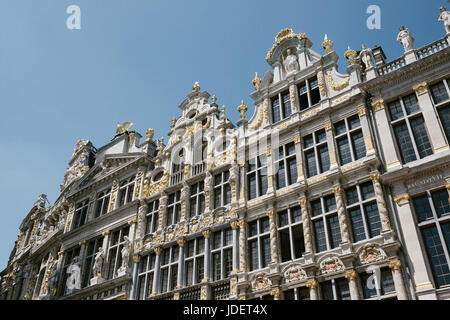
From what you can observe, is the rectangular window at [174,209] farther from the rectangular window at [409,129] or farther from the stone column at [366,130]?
the rectangular window at [409,129]

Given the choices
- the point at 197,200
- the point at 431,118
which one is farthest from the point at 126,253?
the point at 431,118

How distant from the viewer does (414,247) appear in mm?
15789

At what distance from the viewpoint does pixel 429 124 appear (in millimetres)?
17562

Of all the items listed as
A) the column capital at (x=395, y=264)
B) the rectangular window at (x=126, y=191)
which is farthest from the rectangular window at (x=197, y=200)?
the column capital at (x=395, y=264)

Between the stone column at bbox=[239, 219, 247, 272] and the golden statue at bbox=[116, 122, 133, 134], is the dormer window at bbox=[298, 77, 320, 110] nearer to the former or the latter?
the stone column at bbox=[239, 219, 247, 272]

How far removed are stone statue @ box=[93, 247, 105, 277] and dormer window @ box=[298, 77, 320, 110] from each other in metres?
14.0

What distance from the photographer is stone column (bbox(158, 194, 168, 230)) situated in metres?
24.5

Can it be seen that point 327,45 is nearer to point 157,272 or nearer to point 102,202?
A: point 157,272

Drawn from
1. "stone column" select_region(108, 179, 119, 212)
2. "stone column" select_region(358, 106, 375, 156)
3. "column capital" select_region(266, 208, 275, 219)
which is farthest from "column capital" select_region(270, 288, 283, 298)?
"stone column" select_region(108, 179, 119, 212)

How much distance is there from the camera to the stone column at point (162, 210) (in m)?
24.5

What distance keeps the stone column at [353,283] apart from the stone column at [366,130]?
16.3ft

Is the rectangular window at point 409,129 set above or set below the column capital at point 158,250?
above
